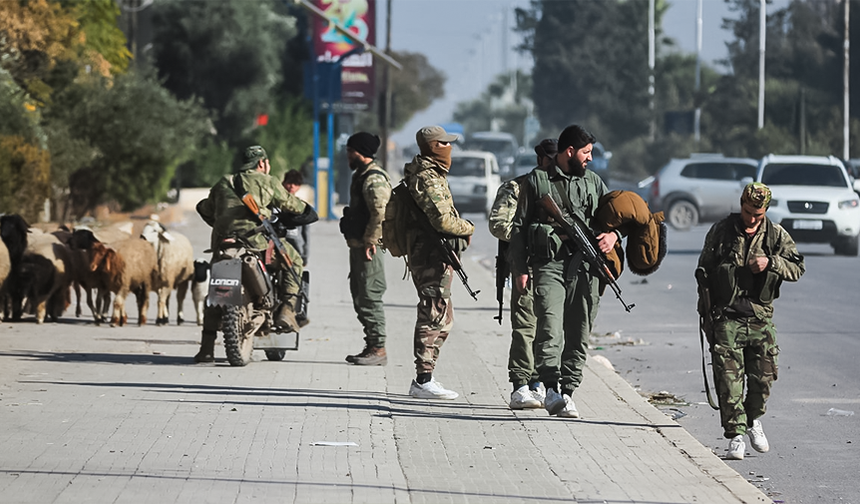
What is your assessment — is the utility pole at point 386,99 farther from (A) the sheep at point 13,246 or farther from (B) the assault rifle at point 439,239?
(B) the assault rifle at point 439,239

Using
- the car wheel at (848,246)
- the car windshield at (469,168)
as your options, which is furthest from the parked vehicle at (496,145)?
the car wheel at (848,246)

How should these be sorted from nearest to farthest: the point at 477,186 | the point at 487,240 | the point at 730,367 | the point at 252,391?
the point at 730,367
the point at 252,391
the point at 487,240
the point at 477,186

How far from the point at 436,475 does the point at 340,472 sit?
468 mm

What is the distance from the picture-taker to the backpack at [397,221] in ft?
34.1

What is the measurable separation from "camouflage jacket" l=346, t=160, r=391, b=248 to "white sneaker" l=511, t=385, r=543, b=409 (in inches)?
96.5

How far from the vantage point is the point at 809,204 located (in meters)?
27.3

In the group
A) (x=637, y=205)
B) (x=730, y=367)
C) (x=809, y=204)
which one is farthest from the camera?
(x=809, y=204)

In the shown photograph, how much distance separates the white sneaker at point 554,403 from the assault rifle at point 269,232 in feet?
11.1

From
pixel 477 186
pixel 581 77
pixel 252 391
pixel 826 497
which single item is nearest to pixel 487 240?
pixel 477 186

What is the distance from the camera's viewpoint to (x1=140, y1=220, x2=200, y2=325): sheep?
49.8 feet

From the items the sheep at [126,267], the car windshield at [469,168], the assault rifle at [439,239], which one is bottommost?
the sheep at [126,267]

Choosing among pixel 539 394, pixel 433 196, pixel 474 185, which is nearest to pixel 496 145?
pixel 474 185

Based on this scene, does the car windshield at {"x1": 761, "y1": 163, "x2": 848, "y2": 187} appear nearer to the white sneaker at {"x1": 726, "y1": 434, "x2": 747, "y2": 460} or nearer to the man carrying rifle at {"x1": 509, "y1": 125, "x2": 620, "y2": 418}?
the man carrying rifle at {"x1": 509, "y1": 125, "x2": 620, "y2": 418}

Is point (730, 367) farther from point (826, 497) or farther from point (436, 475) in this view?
point (436, 475)
